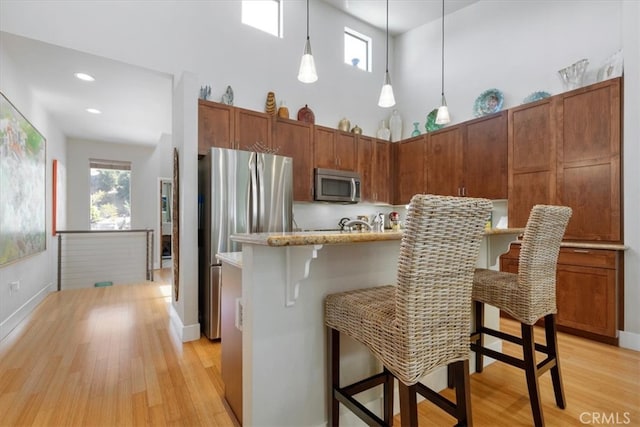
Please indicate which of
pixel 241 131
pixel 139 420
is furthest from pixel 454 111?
pixel 139 420

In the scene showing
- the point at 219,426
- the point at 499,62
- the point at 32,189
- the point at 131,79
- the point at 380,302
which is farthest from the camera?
the point at 499,62

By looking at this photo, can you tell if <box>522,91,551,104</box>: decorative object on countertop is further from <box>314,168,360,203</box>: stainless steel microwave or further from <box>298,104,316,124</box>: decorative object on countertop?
<box>298,104,316,124</box>: decorative object on countertop

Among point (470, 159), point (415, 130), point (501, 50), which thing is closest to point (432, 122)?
point (415, 130)

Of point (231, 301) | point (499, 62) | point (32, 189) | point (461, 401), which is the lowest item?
point (461, 401)

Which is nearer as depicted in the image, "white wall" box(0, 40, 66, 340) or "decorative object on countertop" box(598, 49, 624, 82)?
"decorative object on countertop" box(598, 49, 624, 82)

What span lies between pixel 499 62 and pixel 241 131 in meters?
3.47

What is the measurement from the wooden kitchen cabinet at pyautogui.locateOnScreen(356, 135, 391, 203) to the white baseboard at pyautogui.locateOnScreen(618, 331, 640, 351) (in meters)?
2.93

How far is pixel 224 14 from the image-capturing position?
148 inches

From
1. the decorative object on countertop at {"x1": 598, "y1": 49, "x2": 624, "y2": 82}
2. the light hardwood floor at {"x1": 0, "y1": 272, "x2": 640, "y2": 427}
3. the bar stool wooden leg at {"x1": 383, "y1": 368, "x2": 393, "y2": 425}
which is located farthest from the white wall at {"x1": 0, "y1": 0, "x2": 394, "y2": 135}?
the bar stool wooden leg at {"x1": 383, "y1": 368, "x2": 393, "y2": 425}

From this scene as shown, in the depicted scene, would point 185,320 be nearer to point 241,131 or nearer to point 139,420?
point 139,420

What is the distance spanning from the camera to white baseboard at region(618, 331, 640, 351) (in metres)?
2.60

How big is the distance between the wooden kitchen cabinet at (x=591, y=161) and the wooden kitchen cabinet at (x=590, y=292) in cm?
20

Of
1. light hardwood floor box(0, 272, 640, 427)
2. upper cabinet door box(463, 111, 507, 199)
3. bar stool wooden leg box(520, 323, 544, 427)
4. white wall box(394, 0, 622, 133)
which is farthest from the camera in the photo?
upper cabinet door box(463, 111, 507, 199)

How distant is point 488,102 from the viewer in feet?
13.5
